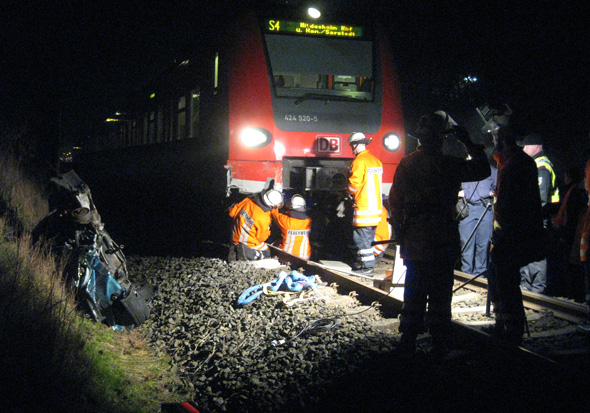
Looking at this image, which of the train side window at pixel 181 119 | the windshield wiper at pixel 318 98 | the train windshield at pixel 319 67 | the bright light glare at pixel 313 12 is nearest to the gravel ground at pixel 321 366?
the windshield wiper at pixel 318 98

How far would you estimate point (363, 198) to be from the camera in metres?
6.24

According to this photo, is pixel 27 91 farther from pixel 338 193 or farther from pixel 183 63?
pixel 338 193

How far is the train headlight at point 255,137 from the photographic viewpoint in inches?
264

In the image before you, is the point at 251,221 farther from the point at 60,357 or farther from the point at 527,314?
the point at 60,357

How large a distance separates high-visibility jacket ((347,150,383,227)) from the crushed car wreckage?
2.80 meters

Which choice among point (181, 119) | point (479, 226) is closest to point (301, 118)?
point (479, 226)

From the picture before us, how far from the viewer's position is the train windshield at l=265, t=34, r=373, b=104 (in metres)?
6.88

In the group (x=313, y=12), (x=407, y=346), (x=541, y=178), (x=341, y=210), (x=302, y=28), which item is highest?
(x=313, y=12)

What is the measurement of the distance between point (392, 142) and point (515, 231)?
Answer: 401 centimetres

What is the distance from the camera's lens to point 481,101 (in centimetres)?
1222

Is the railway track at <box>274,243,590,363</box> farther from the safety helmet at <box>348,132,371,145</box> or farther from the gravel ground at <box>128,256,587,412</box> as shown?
the safety helmet at <box>348,132,371,145</box>

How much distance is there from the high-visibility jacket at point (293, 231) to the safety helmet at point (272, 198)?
11.5 inches

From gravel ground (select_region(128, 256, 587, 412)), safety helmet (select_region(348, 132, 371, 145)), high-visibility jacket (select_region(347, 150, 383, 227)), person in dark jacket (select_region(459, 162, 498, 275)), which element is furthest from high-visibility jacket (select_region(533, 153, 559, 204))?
gravel ground (select_region(128, 256, 587, 412))

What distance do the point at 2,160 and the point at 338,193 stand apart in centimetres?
591
